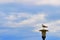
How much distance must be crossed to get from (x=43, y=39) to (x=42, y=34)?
740 millimetres

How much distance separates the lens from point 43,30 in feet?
62.7

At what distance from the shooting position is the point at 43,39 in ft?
64.0

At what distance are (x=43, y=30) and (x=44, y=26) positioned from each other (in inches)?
34.3

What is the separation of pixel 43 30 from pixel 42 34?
475mm

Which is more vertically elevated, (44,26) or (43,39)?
(44,26)

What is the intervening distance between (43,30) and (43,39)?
3.76 ft

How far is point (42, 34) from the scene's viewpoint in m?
19.1

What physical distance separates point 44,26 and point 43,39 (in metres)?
1.56

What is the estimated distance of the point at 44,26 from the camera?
19859 mm
